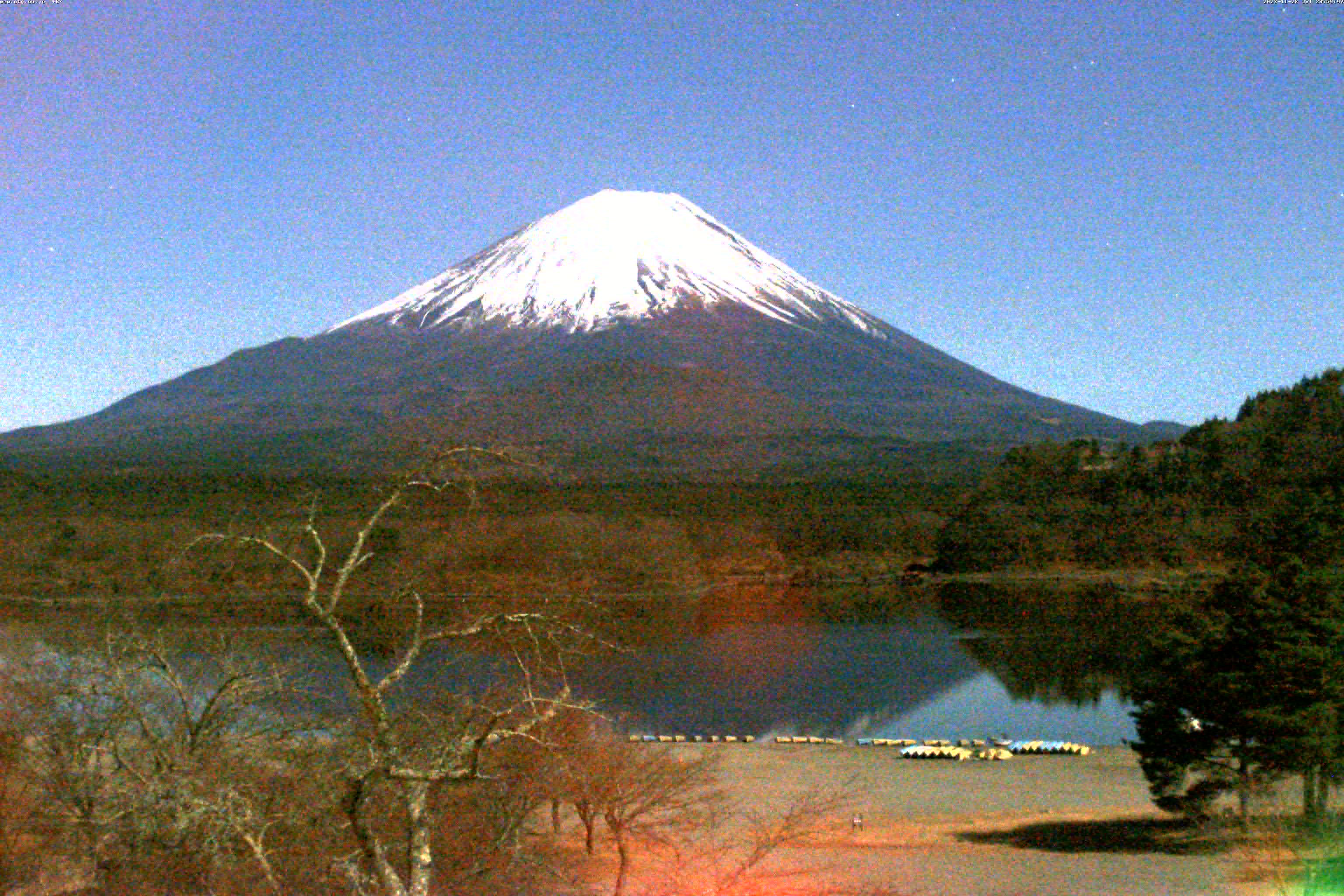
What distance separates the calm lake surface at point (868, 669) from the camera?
23.9 meters

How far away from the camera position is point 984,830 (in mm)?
14938

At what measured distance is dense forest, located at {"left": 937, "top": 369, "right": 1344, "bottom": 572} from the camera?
51.5 m

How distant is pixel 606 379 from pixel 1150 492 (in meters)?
38.3

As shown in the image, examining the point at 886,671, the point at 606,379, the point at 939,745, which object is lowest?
the point at 886,671

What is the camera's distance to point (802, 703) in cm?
2673

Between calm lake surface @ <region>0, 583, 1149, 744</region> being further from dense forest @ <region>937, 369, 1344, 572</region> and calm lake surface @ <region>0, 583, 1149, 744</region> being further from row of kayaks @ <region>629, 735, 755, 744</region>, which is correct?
dense forest @ <region>937, 369, 1344, 572</region>

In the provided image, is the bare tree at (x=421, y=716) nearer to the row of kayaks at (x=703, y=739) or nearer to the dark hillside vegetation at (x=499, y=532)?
the row of kayaks at (x=703, y=739)

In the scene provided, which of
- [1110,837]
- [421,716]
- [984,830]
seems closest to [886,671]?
[984,830]

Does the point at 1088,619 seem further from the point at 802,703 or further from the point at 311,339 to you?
the point at 311,339

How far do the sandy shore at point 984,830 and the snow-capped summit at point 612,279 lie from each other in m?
78.0

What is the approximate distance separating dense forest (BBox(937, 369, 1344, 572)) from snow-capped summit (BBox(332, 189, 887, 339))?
45666 millimetres

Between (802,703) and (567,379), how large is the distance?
193 ft

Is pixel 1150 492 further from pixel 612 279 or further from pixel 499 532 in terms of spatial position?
pixel 612 279

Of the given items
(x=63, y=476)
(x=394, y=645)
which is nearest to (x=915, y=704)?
(x=394, y=645)
